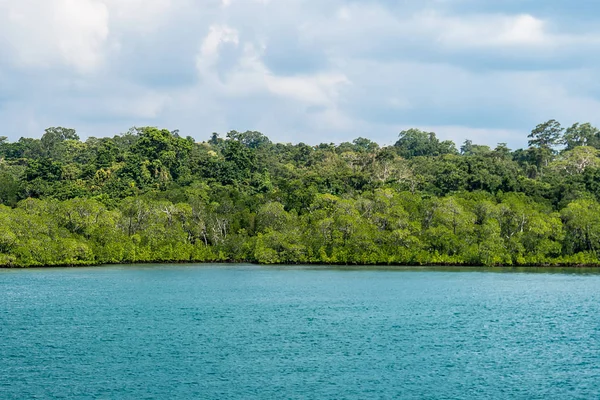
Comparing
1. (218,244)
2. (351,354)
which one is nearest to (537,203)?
(218,244)

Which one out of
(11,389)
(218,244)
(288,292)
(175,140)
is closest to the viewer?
(11,389)

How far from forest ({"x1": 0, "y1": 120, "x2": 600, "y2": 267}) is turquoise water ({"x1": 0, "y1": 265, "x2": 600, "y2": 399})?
21.4m

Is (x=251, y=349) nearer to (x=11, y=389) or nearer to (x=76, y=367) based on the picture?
(x=76, y=367)

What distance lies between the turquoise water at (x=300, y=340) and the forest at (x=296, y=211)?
843 inches

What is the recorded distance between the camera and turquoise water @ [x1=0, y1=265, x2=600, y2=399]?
28.6m

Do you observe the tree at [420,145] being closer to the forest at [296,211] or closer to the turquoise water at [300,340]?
the forest at [296,211]

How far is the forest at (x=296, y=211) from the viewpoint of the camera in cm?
8506

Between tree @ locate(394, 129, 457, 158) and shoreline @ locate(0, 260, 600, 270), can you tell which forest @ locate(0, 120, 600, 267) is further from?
tree @ locate(394, 129, 457, 158)

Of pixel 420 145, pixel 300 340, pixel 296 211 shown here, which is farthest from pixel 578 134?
pixel 300 340

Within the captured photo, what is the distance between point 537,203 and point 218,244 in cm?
4454

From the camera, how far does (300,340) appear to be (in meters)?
37.7

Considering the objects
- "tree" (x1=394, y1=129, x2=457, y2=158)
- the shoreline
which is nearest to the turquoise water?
the shoreline

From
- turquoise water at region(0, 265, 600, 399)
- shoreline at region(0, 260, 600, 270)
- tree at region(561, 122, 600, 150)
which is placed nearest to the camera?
turquoise water at region(0, 265, 600, 399)

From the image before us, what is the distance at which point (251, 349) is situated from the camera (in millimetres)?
35500
